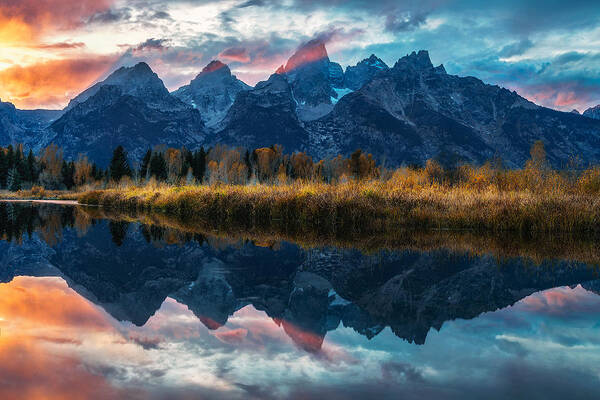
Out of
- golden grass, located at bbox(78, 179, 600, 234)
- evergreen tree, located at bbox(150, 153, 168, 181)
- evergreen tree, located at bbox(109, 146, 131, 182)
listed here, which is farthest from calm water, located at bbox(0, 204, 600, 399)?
evergreen tree, located at bbox(150, 153, 168, 181)

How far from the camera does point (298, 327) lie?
21.0 ft

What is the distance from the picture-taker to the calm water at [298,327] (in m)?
4.39

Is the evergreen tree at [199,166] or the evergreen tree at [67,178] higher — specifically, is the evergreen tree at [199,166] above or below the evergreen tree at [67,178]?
above

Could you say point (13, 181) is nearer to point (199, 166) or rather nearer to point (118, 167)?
point (118, 167)

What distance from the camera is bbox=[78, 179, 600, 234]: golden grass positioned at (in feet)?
59.9

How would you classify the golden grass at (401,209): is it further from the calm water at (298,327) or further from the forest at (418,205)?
the calm water at (298,327)

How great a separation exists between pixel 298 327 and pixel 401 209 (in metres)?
14.7

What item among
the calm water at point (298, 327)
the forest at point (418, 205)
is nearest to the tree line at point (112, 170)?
the forest at point (418, 205)

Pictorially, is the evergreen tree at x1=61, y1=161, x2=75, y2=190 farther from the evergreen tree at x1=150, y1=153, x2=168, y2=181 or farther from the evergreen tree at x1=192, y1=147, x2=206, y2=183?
the evergreen tree at x1=192, y1=147, x2=206, y2=183

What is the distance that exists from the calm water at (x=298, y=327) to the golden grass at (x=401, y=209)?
709 centimetres

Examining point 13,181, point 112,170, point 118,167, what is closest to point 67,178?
point 13,181

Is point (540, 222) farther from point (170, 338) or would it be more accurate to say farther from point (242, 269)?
point (170, 338)

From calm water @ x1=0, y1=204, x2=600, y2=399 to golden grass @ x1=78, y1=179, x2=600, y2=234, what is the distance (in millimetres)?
7094

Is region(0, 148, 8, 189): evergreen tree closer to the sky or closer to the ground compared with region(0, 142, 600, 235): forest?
closer to the sky
